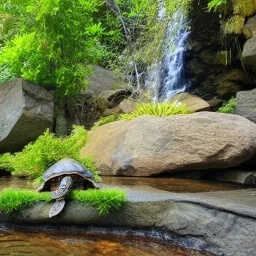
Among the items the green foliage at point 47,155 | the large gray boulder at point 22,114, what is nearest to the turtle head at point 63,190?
the green foliage at point 47,155

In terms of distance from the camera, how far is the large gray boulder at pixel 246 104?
7.82m

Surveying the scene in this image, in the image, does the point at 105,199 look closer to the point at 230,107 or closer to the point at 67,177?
the point at 67,177

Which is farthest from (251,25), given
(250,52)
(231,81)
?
(231,81)

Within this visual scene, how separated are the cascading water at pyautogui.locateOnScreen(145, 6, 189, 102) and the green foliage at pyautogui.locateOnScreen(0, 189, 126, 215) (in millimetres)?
6140

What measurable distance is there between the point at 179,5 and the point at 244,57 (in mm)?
2194

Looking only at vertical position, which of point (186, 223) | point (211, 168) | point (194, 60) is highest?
point (194, 60)

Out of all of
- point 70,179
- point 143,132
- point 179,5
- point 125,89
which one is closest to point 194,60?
point 179,5

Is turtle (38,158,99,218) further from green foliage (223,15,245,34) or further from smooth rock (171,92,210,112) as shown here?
green foliage (223,15,245,34)

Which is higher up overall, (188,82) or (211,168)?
(188,82)

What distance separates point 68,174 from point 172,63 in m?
6.52

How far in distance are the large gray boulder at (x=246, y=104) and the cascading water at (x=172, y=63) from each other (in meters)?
1.96

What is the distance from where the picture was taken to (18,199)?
393cm

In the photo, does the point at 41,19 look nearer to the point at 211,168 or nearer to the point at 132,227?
the point at 211,168

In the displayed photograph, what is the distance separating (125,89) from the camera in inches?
431
